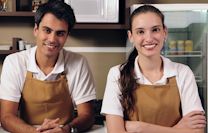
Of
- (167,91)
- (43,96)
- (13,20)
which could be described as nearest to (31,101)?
(43,96)

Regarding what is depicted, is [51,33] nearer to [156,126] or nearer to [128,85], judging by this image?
[128,85]

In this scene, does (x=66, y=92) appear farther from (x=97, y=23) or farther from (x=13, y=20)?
(x=13, y=20)

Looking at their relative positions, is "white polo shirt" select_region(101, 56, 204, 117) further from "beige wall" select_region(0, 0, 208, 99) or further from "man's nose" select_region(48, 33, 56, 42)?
"beige wall" select_region(0, 0, 208, 99)

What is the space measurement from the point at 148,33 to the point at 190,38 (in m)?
1.29

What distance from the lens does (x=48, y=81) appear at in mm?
1991

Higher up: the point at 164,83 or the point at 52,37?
the point at 52,37

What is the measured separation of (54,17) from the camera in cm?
191

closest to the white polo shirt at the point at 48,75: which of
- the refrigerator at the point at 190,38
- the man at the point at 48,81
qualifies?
the man at the point at 48,81

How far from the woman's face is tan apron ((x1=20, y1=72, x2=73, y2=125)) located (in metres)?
0.50

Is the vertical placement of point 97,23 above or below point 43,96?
above

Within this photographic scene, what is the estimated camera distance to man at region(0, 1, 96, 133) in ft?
6.33

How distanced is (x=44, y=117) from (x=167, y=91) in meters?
0.69

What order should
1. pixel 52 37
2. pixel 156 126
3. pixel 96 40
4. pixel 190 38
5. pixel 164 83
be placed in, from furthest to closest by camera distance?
pixel 96 40 → pixel 190 38 → pixel 52 37 → pixel 164 83 → pixel 156 126

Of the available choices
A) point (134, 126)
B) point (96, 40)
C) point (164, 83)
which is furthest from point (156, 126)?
point (96, 40)
